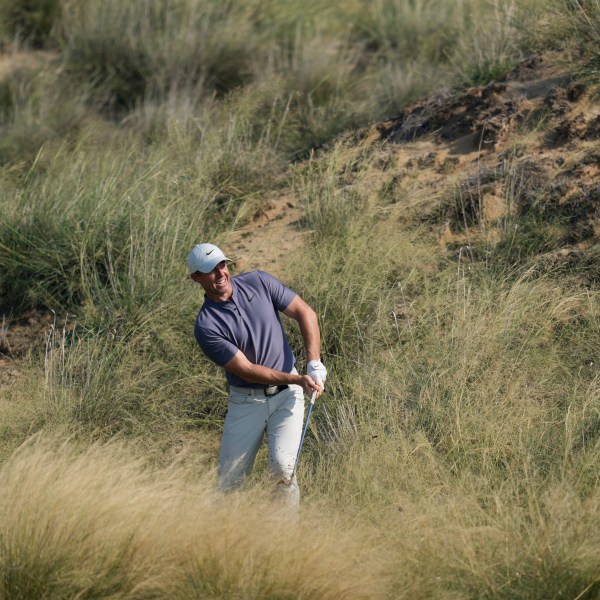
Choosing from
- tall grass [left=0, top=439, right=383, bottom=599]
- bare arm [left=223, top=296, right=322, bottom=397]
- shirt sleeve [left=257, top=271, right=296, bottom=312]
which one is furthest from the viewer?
shirt sleeve [left=257, top=271, right=296, bottom=312]

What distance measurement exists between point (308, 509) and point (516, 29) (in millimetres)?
6406

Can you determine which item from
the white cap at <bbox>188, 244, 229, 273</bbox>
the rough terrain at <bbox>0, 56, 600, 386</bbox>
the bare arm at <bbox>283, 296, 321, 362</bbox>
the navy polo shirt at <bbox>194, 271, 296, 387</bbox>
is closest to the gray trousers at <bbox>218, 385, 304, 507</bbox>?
the navy polo shirt at <bbox>194, 271, 296, 387</bbox>

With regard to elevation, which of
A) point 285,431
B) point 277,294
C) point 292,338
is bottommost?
point 292,338

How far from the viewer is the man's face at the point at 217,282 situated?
6246 mm

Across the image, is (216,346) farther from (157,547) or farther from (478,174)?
(478,174)

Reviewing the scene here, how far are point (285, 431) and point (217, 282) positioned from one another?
0.89 meters

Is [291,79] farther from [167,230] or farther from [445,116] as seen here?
[167,230]

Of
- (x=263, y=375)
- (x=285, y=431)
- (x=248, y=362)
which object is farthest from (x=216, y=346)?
(x=285, y=431)

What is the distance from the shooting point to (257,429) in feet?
20.5

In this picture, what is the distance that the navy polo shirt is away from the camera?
20.4ft

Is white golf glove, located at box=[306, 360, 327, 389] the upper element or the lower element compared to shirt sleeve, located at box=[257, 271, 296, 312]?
lower

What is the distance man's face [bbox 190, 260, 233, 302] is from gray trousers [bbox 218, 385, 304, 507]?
52cm

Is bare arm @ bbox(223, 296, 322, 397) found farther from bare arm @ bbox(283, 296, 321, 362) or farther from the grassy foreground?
the grassy foreground

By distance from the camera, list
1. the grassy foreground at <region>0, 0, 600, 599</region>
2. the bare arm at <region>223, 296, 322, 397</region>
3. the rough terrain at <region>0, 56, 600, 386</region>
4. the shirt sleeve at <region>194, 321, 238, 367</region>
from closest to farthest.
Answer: the grassy foreground at <region>0, 0, 600, 599</region> < the bare arm at <region>223, 296, 322, 397</region> < the shirt sleeve at <region>194, 321, 238, 367</region> < the rough terrain at <region>0, 56, 600, 386</region>
